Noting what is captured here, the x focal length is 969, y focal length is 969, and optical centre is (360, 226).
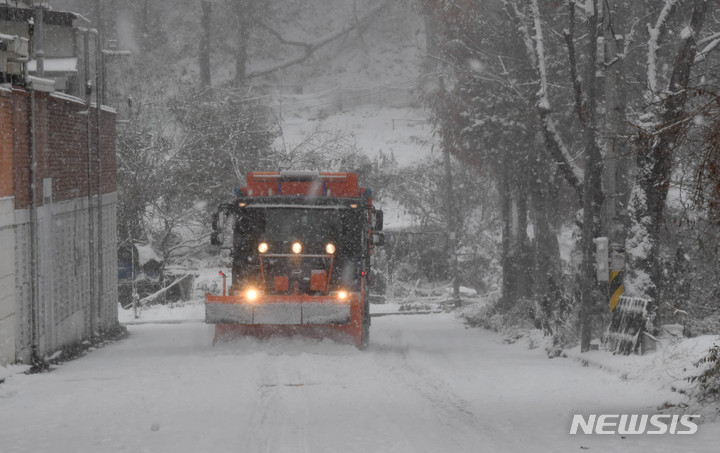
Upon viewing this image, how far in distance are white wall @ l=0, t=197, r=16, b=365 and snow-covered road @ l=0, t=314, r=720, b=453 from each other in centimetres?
68

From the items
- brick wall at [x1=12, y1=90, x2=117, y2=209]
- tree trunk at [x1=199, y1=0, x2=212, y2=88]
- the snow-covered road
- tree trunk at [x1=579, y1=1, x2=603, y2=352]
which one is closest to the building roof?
brick wall at [x1=12, y1=90, x2=117, y2=209]

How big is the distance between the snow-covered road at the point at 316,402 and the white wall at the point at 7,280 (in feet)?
2.23

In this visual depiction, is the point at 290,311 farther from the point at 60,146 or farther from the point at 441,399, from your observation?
the point at 60,146

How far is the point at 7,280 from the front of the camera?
14023 mm

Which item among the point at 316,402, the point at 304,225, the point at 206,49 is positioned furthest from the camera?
the point at 206,49

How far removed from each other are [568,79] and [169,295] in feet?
54.0

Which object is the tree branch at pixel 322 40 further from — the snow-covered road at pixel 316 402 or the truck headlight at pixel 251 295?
the snow-covered road at pixel 316 402

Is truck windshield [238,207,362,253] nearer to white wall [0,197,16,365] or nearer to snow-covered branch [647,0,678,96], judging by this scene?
white wall [0,197,16,365]

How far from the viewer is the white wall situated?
13.7 meters

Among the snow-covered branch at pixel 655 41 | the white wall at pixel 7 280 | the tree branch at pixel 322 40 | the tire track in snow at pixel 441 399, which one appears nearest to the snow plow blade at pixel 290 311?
the tire track in snow at pixel 441 399

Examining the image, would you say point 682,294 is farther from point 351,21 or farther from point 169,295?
point 351,21

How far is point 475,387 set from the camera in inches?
491

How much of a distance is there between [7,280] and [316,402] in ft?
18.4

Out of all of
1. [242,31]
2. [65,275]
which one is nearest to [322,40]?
[242,31]
